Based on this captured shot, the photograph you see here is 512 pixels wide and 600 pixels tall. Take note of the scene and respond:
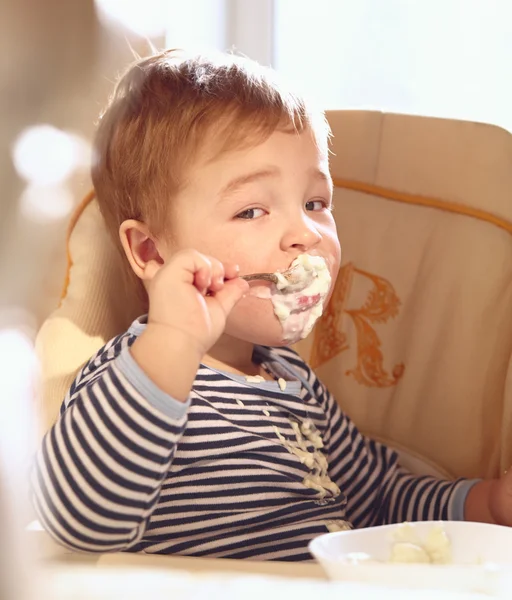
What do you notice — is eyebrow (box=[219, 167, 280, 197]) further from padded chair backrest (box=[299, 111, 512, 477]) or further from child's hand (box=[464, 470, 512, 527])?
child's hand (box=[464, 470, 512, 527])

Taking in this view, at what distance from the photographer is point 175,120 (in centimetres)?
83

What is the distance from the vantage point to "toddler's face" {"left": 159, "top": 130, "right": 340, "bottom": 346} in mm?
810

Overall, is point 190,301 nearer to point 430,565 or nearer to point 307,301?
point 307,301

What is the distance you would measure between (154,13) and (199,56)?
0.29m

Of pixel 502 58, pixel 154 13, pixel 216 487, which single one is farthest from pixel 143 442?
pixel 502 58

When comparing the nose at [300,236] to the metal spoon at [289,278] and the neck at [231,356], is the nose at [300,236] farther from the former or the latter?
the neck at [231,356]

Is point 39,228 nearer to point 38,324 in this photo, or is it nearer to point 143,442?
point 38,324

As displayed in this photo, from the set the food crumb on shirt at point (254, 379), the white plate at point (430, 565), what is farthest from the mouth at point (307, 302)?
the white plate at point (430, 565)

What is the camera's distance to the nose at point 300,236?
810mm

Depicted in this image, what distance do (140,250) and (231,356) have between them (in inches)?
6.7

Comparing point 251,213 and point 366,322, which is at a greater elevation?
point 251,213

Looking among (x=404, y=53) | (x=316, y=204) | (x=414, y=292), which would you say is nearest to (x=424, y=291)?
(x=414, y=292)

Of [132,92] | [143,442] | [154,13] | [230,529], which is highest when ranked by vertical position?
[154,13]

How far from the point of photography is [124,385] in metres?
0.68
